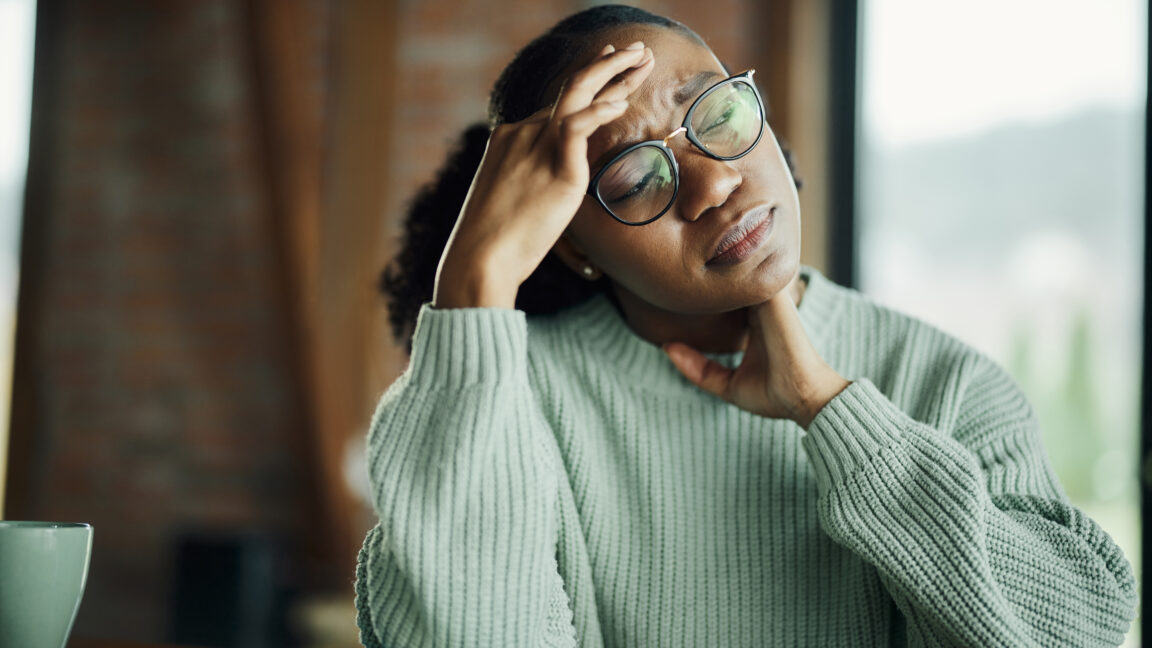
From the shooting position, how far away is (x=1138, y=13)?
248cm

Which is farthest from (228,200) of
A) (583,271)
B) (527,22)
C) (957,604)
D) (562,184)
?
(957,604)

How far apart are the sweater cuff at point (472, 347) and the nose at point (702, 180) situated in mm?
255

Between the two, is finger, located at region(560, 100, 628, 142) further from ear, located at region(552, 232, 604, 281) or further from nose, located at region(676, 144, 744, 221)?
ear, located at region(552, 232, 604, 281)

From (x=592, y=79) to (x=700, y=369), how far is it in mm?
386

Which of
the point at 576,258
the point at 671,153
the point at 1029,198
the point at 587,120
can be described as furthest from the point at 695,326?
the point at 1029,198

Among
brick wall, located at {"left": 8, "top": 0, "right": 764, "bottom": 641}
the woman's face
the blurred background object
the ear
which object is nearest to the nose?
the woman's face

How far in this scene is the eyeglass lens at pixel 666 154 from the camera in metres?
1.05

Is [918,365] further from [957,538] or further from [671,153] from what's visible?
[671,153]

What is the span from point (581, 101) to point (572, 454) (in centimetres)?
44

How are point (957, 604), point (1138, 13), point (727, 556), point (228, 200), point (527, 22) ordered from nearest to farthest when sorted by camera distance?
point (957, 604) → point (727, 556) → point (1138, 13) → point (527, 22) → point (228, 200)

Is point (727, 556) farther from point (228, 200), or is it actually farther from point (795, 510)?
point (228, 200)

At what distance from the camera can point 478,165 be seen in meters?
1.33

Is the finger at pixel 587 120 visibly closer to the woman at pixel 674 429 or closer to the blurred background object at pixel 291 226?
the woman at pixel 674 429

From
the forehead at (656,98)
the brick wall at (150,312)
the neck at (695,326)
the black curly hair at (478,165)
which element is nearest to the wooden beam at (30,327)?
the brick wall at (150,312)
